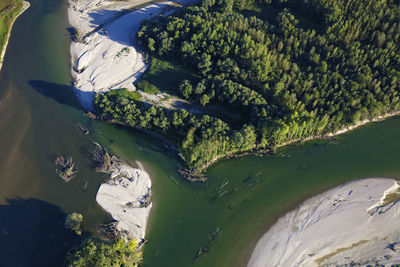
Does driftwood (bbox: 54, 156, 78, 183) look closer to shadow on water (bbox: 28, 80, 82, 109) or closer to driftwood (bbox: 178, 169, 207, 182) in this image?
shadow on water (bbox: 28, 80, 82, 109)

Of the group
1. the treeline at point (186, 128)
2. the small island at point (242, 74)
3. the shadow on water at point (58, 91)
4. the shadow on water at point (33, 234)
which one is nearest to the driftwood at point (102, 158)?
the treeline at point (186, 128)

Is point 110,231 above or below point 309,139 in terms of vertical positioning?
below

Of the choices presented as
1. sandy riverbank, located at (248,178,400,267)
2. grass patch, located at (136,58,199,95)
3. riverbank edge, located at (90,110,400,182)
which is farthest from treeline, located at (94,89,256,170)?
sandy riverbank, located at (248,178,400,267)

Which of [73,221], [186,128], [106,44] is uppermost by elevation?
[106,44]

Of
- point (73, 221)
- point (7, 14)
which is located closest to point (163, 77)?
point (73, 221)

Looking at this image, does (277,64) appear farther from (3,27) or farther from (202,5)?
(3,27)

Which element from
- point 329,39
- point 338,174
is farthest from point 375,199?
point 329,39

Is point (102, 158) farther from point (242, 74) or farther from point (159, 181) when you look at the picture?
point (242, 74)
